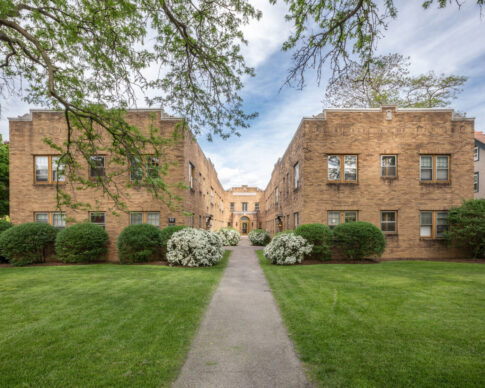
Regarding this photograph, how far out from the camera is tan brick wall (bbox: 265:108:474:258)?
13.6 meters

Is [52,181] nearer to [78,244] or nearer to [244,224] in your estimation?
[78,244]

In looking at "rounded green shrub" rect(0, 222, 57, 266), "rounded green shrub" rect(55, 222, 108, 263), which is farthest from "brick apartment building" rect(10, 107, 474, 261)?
"rounded green shrub" rect(0, 222, 57, 266)

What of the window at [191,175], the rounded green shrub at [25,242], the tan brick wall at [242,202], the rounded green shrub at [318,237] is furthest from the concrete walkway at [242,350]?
the tan brick wall at [242,202]

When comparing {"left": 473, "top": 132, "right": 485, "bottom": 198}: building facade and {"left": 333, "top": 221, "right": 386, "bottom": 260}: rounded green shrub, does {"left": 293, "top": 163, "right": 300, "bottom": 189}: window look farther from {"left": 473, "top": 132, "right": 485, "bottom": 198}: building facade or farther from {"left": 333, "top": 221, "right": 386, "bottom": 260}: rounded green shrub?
{"left": 473, "top": 132, "right": 485, "bottom": 198}: building facade

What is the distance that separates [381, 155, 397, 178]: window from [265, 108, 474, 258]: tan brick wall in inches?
12.1

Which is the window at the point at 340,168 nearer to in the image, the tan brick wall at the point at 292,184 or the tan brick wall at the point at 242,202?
the tan brick wall at the point at 292,184

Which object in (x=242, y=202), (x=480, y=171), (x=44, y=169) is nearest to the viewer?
(x=44, y=169)

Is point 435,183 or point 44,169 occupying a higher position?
point 44,169

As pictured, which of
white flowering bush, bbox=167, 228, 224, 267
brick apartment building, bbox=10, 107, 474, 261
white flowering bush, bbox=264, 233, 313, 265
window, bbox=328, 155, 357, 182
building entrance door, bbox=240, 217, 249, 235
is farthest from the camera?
building entrance door, bbox=240, 217, 249, 235

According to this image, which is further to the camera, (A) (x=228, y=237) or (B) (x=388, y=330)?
(A) (x=228, y=237)

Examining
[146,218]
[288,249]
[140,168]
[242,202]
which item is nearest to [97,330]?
[140,168]

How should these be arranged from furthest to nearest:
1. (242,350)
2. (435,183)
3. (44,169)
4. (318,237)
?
(44,169)
(435,183)
(318,237)
(242,350)

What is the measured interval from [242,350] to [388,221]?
1328cm

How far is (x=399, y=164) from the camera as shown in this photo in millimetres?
13734
